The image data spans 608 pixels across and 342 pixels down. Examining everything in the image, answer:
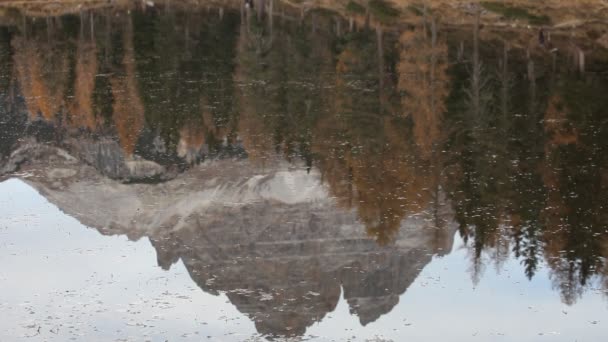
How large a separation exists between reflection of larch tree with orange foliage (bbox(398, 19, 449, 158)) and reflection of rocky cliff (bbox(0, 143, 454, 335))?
29.0ft

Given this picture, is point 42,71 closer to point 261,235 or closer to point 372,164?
point 372,164

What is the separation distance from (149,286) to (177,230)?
5.64 meters

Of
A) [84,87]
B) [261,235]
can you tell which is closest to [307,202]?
[261,235]

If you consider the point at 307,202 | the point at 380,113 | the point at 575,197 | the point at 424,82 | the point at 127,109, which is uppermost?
the point at 575,197

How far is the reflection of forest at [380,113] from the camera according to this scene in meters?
38.1

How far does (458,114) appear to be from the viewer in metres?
58.1

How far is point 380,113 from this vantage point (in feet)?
193

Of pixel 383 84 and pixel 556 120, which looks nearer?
pixel 556 120

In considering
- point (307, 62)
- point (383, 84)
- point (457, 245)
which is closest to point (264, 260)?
point (457, 245)

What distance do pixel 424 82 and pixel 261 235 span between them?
35622 mm

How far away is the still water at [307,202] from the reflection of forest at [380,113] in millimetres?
176

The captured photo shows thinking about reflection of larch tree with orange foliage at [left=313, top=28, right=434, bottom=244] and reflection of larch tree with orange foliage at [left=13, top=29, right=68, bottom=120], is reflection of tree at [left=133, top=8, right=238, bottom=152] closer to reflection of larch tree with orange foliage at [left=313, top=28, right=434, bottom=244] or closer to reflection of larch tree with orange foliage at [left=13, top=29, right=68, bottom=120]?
reflection of larch tree with orange foliage at [left=13, top=29, right=68, bottom=120]

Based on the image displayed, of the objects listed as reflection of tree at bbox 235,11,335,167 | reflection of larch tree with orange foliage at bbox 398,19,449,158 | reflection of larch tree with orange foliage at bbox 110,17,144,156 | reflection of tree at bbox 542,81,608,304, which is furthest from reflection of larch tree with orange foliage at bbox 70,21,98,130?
reflection of tree at bbox 542,81,608,304

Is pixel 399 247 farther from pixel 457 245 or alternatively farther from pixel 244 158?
pixel 244 158
